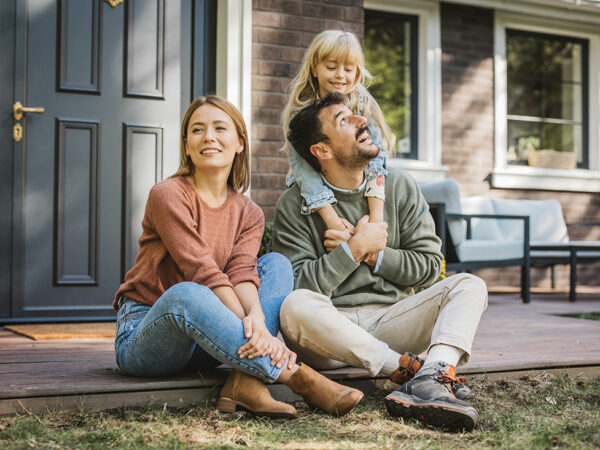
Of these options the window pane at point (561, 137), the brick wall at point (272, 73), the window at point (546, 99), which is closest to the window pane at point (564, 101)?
the window at point (546, 99)

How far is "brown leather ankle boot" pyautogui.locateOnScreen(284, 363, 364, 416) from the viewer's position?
6.36ft

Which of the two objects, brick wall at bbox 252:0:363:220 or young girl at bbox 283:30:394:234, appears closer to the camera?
young girl at bbox 283:30:394:234

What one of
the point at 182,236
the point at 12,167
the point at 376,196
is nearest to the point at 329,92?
the point at 376,196

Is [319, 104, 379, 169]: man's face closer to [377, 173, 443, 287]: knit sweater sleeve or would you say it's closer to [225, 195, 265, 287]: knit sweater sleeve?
[377, 173, 443, 287]: knit sweater sleeve

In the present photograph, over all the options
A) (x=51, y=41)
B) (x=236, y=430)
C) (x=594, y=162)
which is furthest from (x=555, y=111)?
(x=236, y=430)

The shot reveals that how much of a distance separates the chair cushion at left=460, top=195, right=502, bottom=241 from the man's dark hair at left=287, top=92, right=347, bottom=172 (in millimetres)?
4398

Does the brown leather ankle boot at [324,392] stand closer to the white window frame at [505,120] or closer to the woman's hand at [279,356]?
the woman's hand at [279,356]

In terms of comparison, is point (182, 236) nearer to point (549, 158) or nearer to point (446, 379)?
point (446, 379)

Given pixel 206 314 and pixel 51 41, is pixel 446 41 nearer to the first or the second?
pixel 51 41

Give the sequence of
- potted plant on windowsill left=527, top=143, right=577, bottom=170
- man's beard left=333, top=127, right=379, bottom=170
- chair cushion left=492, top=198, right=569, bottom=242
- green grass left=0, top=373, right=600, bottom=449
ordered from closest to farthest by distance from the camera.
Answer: green grass left=0, top=373, right=600, bottom=449 → man's beard left=333, top=127, right=379, bottom=170 → chair cushion left=492, top=198, right=569, bottom=242 → potted plant on windowsill left=527, top=143, right=577, bottom=170

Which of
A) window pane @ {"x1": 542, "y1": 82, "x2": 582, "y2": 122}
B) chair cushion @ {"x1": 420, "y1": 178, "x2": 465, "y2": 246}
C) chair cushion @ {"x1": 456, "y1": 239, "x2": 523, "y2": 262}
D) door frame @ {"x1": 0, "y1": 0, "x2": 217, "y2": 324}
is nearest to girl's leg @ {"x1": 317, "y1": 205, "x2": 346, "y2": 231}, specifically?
door frame @ {"x1": 0, "y1": 0, "x2": 217, "y2": 324}

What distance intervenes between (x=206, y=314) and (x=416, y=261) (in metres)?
0.84

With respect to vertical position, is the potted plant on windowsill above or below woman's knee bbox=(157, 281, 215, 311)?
above

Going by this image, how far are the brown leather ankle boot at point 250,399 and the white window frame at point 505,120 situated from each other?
18.8 ft
